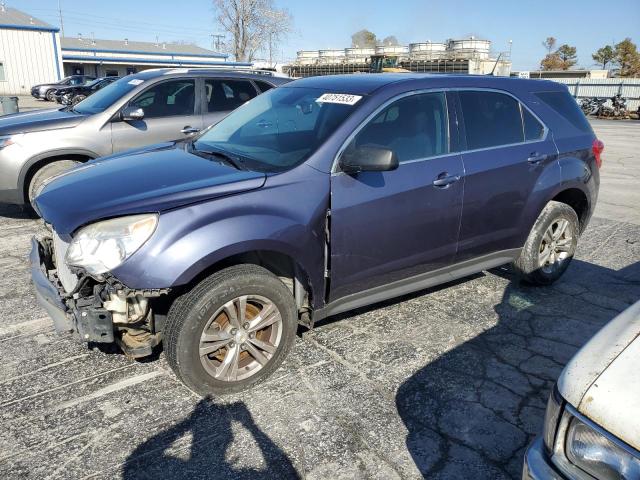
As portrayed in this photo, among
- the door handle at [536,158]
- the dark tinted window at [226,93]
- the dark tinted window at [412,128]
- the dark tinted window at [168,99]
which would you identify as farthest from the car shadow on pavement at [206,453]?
the dark tinted window at [226,93]

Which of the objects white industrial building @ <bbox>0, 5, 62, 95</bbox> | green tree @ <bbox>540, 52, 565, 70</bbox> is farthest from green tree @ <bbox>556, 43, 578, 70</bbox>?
white industrial building @ <bbox>0, 5, 62, 95</bbox>

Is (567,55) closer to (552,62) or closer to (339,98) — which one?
(552,62)

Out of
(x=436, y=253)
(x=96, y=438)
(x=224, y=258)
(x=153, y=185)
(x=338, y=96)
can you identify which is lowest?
(x=96, y=438)

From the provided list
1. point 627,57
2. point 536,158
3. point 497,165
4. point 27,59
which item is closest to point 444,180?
point 497,165

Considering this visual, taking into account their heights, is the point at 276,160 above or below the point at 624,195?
above

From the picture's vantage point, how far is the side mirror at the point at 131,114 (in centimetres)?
625

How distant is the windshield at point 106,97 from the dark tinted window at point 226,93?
2.97 ft

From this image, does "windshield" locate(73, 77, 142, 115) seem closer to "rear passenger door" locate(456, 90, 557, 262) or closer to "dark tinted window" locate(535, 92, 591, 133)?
"rear passenger door" locate(456, 90, 557, 262)

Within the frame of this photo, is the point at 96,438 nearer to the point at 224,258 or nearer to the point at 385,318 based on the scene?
the point at 224,258

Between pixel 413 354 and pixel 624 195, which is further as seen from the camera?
pixel 624 195

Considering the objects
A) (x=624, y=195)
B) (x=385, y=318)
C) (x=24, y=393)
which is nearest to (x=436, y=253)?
(x=385, y=318)

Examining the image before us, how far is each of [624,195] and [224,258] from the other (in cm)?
846

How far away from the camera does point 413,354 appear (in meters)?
3.57

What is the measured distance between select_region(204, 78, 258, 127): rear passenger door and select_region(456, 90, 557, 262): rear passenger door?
391 centimetres
